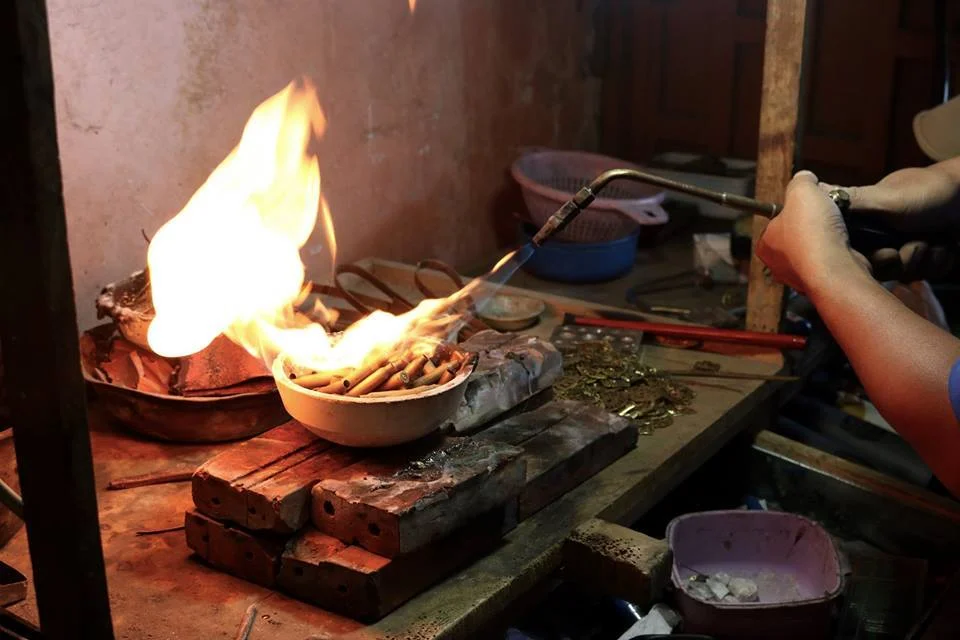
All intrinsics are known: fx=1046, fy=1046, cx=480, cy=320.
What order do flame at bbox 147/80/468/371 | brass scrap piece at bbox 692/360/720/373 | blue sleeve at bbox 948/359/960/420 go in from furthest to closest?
brass scrap piece at bbox 692/360/720/373 → flame at bbox 147/80/468/371 → blue sleeve at bbox 948/359/960/420

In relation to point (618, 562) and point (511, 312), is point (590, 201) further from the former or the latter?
point (511, 312)

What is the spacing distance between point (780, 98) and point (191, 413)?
2.33m

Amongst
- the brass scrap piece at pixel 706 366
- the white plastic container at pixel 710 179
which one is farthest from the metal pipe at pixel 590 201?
the white plastic container at pixel 710 179

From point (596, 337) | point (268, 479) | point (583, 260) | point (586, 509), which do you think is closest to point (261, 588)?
point (268, 479)

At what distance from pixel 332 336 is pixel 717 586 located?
1357 millimetres

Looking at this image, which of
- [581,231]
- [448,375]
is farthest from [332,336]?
[581,231]

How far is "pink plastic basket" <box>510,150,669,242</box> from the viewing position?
5051 millimetres

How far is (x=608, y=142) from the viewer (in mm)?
6848

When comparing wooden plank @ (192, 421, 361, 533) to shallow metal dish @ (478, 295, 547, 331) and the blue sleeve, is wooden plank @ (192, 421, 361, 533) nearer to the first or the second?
the blue sleeve

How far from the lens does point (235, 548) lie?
8.38 feet

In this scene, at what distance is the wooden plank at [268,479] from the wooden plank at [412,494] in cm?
5

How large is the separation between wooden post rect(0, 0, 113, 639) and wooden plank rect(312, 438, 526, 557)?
2.40ft

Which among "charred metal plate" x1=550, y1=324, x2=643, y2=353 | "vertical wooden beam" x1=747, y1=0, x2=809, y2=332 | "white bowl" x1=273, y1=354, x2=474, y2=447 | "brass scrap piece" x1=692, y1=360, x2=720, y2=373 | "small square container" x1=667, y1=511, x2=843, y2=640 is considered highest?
"vertical wooden beam" x1=747, y1=0, x2=809, y2=332


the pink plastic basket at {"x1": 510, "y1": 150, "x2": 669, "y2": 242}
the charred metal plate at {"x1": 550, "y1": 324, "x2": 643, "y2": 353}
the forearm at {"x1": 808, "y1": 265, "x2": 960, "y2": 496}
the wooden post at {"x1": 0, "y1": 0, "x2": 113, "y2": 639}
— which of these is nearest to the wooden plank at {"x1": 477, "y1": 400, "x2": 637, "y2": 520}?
the charred metal plate at {"x1": 550, "y1": 324, "x2": 643, "y2": 353}
